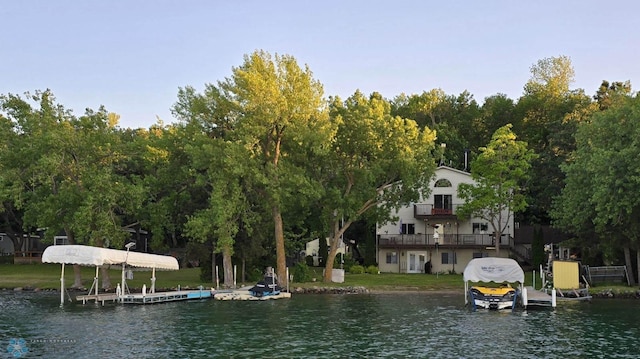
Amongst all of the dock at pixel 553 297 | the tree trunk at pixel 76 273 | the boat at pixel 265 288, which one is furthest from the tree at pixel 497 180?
the tree trunk at pixel 76 273

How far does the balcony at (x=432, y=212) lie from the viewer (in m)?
69.9

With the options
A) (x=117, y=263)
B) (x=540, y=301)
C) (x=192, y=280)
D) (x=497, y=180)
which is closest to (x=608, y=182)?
(x=540, y=301)

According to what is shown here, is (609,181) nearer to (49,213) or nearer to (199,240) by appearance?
(199,240)

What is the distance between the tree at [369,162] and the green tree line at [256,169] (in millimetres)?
117

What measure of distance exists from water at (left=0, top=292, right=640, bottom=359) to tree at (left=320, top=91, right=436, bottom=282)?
43.8 ft

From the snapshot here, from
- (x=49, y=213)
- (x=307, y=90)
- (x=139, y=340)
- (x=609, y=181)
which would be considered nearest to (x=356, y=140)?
(x=307, y=90)

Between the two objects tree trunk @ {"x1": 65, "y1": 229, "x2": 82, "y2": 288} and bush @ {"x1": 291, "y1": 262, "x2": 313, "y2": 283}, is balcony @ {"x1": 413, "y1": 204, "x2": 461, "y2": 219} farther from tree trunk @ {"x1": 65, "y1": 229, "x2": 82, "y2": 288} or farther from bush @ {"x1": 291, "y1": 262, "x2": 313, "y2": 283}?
tree trunk @ {"x1": 65, "y1": 229, "x2": 82, "y2": 288}

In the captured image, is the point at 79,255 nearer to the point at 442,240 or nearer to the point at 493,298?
the point at 493,298

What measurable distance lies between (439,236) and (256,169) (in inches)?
975

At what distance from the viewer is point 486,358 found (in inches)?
1000

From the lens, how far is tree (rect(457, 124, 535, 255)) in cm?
6303

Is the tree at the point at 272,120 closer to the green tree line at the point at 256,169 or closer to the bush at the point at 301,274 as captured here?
the green tree line at the point at 256,169

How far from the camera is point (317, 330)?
1270 inches

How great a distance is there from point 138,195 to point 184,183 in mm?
5850
